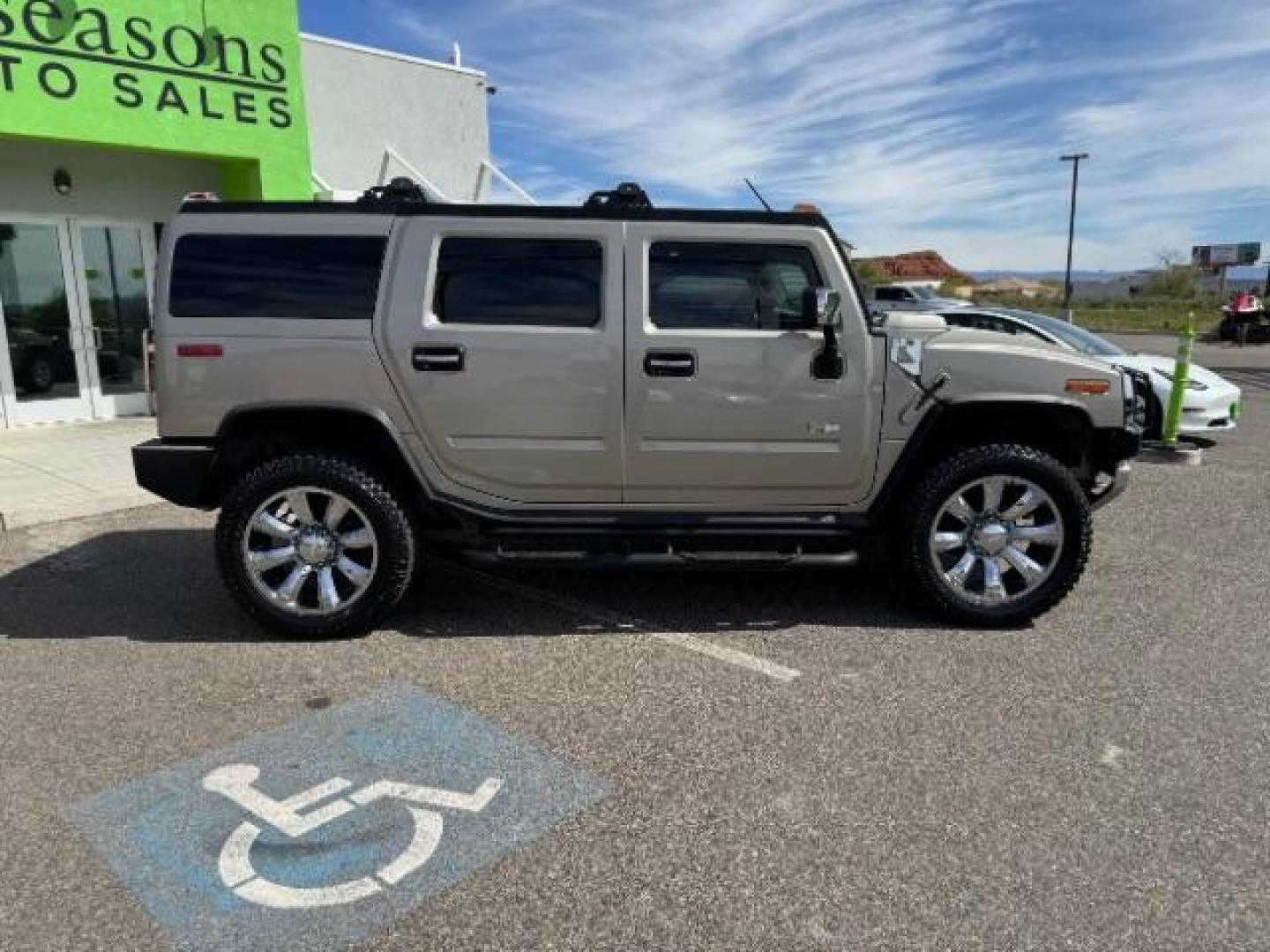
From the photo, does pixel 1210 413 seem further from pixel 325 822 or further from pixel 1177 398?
pixel 325 822

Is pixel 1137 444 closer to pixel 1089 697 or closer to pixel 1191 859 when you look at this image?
pixel 1089 697

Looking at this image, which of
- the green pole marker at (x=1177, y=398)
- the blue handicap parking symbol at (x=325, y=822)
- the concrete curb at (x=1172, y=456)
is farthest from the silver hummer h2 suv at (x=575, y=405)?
the green pole marker at (x=1177, y=398)

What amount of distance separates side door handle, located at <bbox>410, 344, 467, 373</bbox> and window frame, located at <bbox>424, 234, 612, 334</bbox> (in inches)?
3.6

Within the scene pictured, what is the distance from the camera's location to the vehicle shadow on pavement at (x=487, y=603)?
4203 mm

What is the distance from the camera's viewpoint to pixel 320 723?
10.7 feet

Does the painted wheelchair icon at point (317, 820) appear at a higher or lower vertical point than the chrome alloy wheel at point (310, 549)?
lower

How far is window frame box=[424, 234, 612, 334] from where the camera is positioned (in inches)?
155

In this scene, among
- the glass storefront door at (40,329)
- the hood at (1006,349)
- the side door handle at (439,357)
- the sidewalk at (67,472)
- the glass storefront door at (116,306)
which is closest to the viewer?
the side door handle at (439,357)

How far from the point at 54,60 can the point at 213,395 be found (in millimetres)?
6736

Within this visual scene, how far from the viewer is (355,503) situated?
13.1 feet

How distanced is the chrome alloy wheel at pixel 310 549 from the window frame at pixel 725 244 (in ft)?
5.49

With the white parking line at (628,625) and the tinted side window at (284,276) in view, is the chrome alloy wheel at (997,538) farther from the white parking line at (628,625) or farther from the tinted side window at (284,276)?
the tinted side window at (284,276)

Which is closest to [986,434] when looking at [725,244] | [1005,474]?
[1005,474]

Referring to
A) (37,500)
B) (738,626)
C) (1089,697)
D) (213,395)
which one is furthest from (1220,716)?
(37,500)
